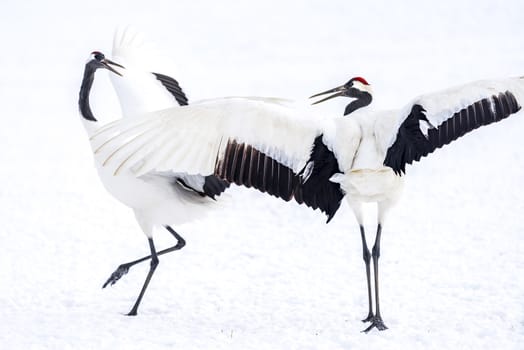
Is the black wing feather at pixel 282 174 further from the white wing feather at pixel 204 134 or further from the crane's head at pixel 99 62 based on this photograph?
the crane's head at pixel 99 62

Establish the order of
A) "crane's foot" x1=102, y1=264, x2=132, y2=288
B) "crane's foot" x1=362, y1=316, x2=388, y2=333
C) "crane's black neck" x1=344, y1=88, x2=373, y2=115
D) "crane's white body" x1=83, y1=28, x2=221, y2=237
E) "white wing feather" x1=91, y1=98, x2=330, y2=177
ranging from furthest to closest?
"crane's foot" x1=102, y1=264, x2=132, y2=288, "crane's black neck" x1=344, y1=88, x2=373, y2=115, "crane's white body" x1=83, y1=28, x2=221, y2=237, "crane's foot" x1=362, y1=316, x2=388, y2=333, "white wing feather" x1=91, y1=98, x2=330, y2=177

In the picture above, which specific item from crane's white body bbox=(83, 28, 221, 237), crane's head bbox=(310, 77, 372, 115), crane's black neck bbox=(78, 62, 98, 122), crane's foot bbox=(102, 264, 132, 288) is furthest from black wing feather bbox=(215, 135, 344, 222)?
crane's foot bbox=(102, 264, 132, 288)

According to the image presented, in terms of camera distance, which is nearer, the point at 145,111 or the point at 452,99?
the point at 452,99

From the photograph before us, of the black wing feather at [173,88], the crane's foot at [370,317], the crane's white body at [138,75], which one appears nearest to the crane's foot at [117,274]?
the crane's white body at [138,75]

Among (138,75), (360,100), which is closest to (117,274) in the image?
(138,75)

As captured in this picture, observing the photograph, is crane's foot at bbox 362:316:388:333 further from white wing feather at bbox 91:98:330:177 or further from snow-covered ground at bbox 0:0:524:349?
white wing feather at bbox 91:98:330:177

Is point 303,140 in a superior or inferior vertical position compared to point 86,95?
inferior

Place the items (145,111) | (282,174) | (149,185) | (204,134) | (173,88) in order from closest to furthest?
(204,134)
(282,174)
(149,185)
(145,111)
(173,88)

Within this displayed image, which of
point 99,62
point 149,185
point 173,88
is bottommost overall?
point 149,185

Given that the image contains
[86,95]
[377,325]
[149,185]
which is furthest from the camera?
[86,95]

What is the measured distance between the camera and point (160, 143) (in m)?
4.24

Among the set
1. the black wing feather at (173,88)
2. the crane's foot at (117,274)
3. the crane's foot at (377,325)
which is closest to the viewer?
the crane's foot at (377,325)

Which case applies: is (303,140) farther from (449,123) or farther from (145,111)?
(145,111)

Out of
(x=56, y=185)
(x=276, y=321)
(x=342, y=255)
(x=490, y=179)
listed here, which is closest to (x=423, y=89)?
(x=490, y=179)
